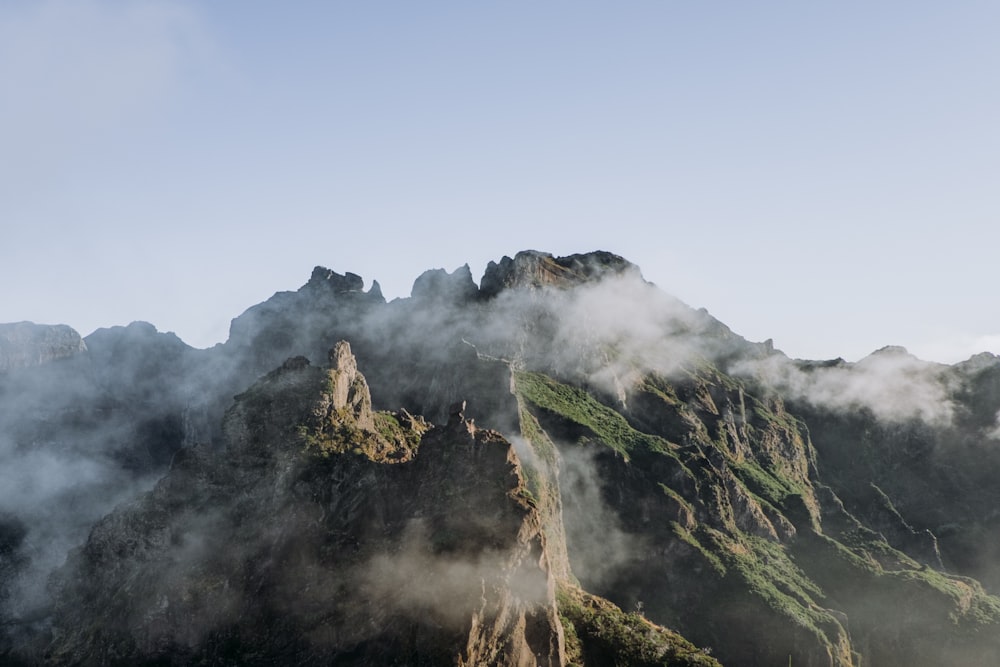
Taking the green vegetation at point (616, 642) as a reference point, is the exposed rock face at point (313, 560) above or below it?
above

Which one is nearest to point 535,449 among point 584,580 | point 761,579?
point 584,580

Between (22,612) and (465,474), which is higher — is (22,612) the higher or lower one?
the lower one

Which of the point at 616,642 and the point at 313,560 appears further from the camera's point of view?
the point at 616,642

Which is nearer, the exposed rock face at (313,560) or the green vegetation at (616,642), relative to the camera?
the exposed rock face at (313,560)

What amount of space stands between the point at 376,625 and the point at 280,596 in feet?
48.7

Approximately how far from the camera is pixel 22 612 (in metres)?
147

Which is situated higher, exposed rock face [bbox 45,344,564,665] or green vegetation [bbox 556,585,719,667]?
exposed rock face [bbox 45,344,564,665]

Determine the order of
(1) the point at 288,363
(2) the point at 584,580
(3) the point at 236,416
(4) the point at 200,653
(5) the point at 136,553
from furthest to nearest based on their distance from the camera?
Answer: (2) the point at 584,580
(1) the point at 288,363
(3) the point at 236,416
(5) the point at 136,553
(4) the point at 200,653

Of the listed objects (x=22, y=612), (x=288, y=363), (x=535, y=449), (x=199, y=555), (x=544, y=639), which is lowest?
(x=22, y=612)

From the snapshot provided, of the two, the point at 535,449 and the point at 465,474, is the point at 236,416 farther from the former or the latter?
the point at 535,449

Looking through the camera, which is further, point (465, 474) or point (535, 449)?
point (535, 449)

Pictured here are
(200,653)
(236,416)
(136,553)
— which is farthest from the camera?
(236,416)

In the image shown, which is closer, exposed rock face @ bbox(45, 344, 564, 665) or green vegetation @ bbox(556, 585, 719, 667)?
exposed rock face @ bbox(45, 344, 564, 665)

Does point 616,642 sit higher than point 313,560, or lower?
lower
